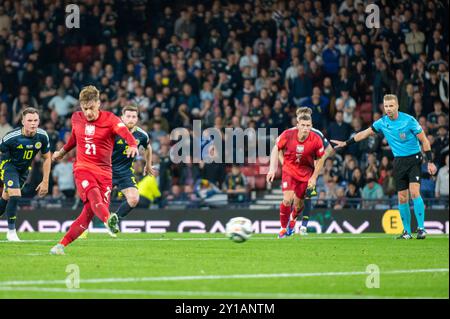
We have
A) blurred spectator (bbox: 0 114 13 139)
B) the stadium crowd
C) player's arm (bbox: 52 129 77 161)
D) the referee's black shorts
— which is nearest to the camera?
player's arm (bbox: 52 129 77 161)

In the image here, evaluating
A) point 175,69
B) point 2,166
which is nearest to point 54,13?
point 175,69

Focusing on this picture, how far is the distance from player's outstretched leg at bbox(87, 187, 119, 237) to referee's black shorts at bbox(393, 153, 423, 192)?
6258mm

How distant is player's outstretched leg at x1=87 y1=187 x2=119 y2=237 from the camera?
38.7ft

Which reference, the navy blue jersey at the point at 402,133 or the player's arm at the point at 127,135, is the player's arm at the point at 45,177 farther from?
the navy blue jersey at the point at 402,133

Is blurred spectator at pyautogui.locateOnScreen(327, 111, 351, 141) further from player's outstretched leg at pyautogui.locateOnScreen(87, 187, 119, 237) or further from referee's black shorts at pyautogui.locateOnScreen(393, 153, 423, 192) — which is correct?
player's outstretched leg at pyautogui.locateOnScreen(87, 187, 119, 237)

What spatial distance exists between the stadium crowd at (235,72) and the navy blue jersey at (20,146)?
733 cm

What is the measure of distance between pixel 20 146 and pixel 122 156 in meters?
1.93

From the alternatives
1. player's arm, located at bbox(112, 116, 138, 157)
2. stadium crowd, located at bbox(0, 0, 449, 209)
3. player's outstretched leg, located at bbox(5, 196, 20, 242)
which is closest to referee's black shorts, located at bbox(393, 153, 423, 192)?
stadium crowd, located at bbox(0, 0, 449, 209)

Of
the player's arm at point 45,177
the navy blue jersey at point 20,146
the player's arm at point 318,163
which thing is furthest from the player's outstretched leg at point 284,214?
the navy blue jersey at point 20,146

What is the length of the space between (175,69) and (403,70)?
625 centimetres

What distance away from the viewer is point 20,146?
1653 centimetres

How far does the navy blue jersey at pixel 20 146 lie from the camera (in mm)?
16500

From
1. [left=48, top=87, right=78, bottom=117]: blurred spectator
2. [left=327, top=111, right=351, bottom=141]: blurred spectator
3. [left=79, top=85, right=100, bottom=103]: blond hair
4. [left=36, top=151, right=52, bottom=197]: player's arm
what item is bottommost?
[left=36, top=151, right=52, bottom=197]: player's arm

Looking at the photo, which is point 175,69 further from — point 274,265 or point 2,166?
point 274,265
